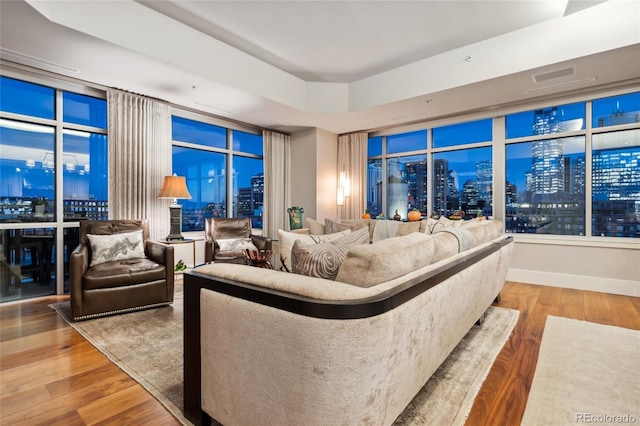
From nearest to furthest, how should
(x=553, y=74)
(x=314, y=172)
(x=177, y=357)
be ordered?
(x=177, y=357), (x=553, y=74), (x=314, y=172)

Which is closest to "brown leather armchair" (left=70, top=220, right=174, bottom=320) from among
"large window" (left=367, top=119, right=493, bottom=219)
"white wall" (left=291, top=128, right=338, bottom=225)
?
"white wall" (left=291, top=128, right=338, bottom=225)

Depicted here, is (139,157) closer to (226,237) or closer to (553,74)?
(226,237)

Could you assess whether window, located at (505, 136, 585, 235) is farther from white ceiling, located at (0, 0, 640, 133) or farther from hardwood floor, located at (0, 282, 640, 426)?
hardwood floor, located at (0, 282, 640, 426)

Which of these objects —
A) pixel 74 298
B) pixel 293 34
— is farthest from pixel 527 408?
pixel 293 34

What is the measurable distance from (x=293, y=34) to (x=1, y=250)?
13.1 ft

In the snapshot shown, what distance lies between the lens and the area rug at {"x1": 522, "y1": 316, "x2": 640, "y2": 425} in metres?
1.54

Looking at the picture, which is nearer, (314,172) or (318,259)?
(318,259)

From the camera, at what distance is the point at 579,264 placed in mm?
4168

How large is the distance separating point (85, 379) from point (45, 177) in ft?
9.87

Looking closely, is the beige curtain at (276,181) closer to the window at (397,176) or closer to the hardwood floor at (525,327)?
the window at (397,176)

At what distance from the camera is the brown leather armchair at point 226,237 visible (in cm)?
405

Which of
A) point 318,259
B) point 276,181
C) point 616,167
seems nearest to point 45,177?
point 276,181

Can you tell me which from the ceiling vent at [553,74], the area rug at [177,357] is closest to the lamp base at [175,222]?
the area rug at [177,357]

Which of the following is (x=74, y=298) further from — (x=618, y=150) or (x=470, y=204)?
(x=618, y=150)
